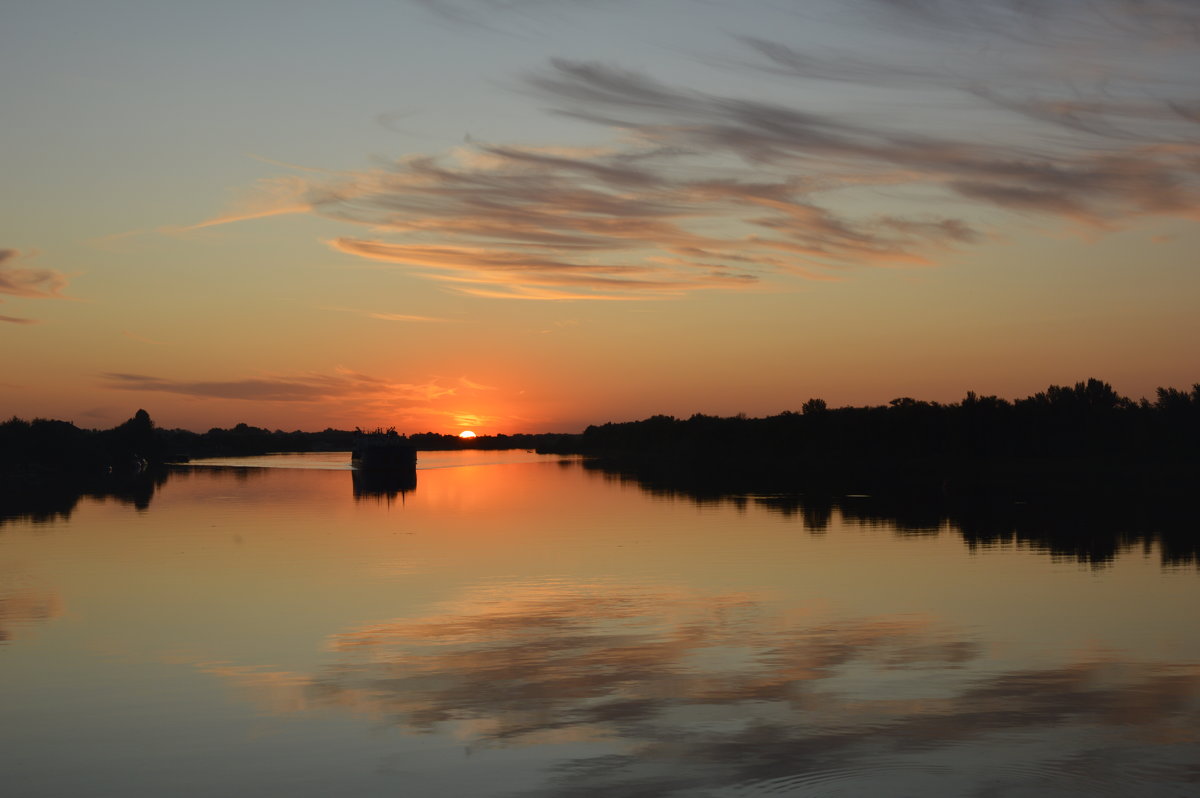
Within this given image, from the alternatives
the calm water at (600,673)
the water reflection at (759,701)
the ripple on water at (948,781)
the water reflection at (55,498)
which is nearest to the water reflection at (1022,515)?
the calm water at (600,673)

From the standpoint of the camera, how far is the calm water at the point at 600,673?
703 inches

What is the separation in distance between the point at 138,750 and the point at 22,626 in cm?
1557

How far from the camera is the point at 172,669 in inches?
1033

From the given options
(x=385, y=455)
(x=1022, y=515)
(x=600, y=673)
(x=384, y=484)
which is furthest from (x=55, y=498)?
(x=600, y=673)

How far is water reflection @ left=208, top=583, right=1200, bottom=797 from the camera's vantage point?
17.6m

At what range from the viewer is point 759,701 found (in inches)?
873

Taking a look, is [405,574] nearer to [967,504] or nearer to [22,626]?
[22,626]

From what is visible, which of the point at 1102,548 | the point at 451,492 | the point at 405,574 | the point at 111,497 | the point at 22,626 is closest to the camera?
the point at 22,626

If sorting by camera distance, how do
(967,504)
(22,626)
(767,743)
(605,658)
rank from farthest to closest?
(967,504), (22,626), (605,658), (767,743)

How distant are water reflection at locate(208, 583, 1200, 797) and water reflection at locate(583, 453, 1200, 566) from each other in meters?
25.4

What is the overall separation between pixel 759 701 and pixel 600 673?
434 cm

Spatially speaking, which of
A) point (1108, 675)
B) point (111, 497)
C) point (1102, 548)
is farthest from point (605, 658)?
point (111, 497)

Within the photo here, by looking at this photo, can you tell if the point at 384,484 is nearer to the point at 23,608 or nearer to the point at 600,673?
the point at 23,608

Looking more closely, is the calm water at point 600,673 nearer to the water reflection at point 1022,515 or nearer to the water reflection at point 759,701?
the water reflection at point 759,701
